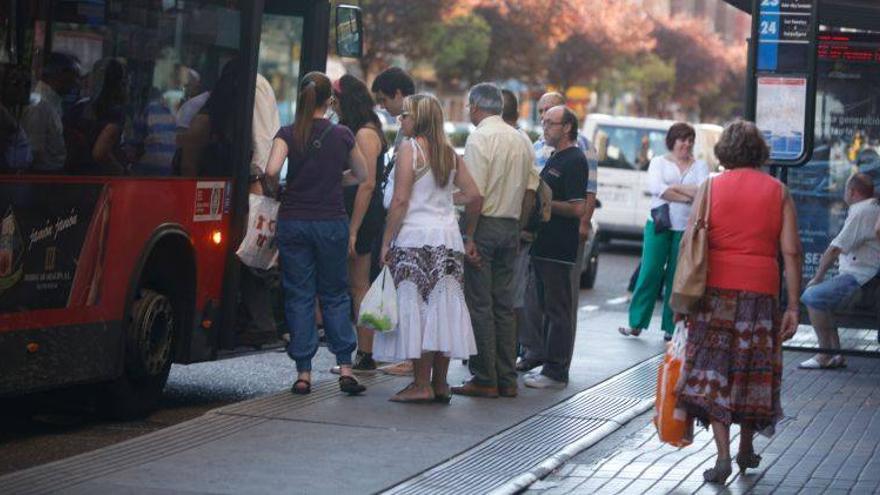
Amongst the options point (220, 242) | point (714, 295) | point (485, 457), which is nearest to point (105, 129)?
point (220, 242)

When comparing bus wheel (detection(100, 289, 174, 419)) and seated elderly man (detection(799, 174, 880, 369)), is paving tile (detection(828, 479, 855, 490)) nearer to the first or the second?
bus wheel (detection(100, 289, 174, 419))

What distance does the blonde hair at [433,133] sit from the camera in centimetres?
1018

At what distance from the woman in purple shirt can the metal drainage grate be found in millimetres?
1378

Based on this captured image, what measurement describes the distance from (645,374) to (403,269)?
9.94ft

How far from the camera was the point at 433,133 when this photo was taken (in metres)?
10.3

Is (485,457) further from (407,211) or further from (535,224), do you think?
(535,224)

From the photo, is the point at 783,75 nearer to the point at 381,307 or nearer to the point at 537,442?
the point at 381,307

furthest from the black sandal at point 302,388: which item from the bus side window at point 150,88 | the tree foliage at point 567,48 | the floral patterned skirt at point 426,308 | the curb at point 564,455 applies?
the tree foliage at point 567,48

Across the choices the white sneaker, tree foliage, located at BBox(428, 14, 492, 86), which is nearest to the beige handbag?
the white sneaker

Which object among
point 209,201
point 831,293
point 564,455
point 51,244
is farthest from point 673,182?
point 51,244

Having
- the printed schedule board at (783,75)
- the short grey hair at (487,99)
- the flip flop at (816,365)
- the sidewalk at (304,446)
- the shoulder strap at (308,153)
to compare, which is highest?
the printed schedule board at (783,75)

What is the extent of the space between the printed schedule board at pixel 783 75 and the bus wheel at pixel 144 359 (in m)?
5.19

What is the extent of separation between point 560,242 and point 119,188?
127 inches

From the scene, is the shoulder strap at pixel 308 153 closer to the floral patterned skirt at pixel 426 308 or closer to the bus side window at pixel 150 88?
the bus side window at pixel 150 88
